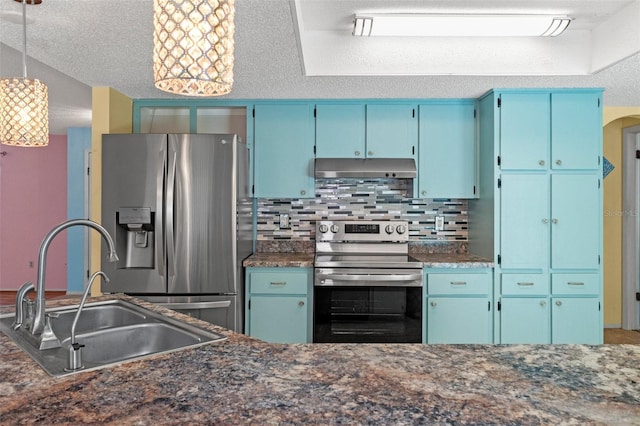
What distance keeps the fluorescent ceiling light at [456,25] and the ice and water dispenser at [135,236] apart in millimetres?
1859

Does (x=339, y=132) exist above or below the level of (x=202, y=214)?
above

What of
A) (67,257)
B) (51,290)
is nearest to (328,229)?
(67,257)

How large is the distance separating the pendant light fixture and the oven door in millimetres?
2034

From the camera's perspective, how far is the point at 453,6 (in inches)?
98.2

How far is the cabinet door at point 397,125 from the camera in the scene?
11.8 ft

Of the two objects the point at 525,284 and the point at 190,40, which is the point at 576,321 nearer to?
the point at 525,284

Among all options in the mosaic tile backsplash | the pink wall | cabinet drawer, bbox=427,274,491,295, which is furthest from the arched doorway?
the pink wall

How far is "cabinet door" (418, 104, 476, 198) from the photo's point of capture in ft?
11.7

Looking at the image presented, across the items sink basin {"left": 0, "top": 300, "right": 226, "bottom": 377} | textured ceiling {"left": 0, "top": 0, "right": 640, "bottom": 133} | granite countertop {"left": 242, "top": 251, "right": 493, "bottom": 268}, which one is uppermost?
textured ceiling {"left": 0, "top": 0, "right": 640, "bottom": 133}

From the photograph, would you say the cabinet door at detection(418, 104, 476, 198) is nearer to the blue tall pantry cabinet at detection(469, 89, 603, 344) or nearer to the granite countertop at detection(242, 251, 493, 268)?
the blue tall pantry cabinet at detection(469, 89, 603, 344)

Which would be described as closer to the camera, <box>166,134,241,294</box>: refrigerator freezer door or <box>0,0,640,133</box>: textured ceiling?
<box>0,0,640,133</box>: textured ceiling

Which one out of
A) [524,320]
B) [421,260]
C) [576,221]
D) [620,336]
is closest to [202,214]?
[421,260]

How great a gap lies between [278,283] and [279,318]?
26 centimetres

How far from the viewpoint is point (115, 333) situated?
1.60m
